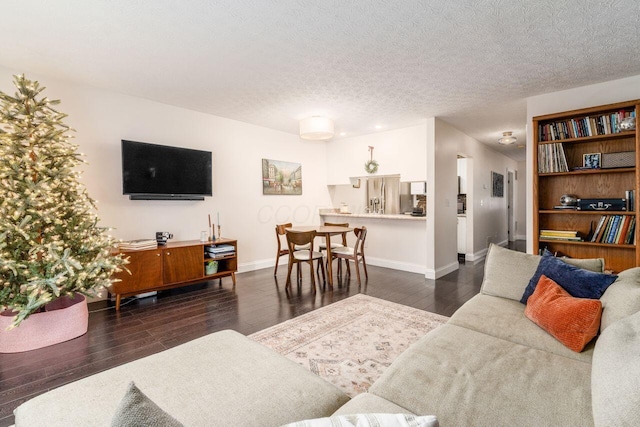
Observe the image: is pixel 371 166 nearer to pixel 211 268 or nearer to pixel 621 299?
pixel 211 268

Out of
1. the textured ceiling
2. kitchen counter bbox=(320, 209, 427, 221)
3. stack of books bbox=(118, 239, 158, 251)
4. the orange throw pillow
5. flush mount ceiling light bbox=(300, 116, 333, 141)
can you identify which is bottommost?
the orange throw pillow

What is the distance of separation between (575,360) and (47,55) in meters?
4.40

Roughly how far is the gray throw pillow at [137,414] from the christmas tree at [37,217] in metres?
2.50

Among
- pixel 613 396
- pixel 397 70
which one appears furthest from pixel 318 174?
pixel 613 396

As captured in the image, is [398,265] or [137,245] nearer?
[137,245]

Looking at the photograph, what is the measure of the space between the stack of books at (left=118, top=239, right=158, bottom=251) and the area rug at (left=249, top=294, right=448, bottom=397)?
1828mm

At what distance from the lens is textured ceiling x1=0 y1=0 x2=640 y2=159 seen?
2.03 meters

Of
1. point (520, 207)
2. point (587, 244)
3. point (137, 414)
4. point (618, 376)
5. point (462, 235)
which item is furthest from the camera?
point (520, 207)

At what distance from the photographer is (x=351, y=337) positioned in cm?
259

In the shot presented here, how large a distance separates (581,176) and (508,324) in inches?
110

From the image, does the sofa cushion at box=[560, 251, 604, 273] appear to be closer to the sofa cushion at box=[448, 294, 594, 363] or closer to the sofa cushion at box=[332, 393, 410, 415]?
the sofa cushion at box=[448, 294, 594, 363]

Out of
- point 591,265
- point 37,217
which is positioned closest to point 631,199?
point 591,265

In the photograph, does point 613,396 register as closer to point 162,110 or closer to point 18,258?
point 18,258

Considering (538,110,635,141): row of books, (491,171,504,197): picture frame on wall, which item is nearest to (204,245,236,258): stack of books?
(538,110,635,141): row of books
